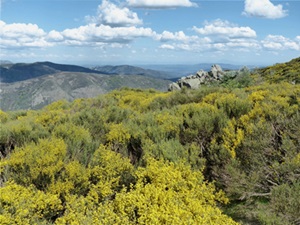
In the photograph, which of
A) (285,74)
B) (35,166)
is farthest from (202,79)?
(35,166)

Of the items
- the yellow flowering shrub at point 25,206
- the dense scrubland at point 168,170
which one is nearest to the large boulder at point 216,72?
the dense scrubland at point 168,170

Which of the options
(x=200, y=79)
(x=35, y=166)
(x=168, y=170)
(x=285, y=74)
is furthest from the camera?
(x=285, y=74)

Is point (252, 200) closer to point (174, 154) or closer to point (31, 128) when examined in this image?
point (174, 154)

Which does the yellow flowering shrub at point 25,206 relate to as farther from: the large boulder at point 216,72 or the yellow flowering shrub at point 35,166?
the large boulder at point 216,72

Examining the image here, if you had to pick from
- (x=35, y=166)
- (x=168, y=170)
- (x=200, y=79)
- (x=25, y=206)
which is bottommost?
(x=25, y=206)

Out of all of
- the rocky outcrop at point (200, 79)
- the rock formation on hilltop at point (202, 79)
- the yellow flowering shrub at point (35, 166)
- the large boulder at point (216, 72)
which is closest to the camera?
the yellow flowering shrub at point (35, 166)

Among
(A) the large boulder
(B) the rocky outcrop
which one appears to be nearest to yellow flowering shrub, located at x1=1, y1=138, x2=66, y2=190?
(B) the rocky outcrop

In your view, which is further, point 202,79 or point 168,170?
point 202,79

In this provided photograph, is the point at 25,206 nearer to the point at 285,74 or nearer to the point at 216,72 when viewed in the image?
the point at 216,72

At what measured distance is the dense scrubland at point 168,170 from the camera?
236 inches

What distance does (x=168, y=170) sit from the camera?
7293 mm

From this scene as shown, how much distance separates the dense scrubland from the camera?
19.7 ft

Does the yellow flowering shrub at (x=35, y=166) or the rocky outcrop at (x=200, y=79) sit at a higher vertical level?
the rocky outcrop at (x=200, y=79)

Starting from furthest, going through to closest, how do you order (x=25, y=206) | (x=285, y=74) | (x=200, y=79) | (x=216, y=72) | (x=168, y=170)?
1. (x=285, y=74)
2. (x=216, y=72)
3. (x=200, y=79)
4. (x=168, y=170)
5. (x=25, y=206)
